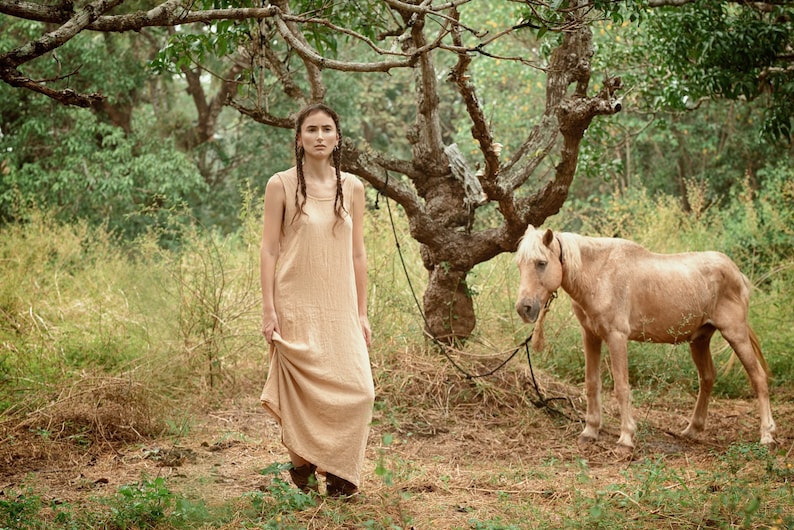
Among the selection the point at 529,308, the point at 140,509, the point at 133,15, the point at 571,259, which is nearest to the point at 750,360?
the point at 571,259

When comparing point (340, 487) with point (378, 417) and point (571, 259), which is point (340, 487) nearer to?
point (378, 417)

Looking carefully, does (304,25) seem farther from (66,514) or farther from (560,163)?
(66,514)

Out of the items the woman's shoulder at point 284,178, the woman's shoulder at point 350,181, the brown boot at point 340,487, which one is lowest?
the brown boot at point 340,487

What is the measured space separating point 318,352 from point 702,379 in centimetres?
357

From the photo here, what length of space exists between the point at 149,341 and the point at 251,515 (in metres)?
3.29

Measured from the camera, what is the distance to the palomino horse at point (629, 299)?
5.78 meters

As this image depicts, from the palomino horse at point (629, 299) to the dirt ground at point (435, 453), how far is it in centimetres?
32

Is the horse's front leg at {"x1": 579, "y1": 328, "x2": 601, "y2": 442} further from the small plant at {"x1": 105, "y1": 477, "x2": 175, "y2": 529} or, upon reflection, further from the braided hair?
the small plant at {"x1": 105, "y1": 477, "x2": 175, "y2": 529}

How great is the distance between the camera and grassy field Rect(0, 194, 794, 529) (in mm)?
4055

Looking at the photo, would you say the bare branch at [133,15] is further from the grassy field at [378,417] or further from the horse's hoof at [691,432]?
the horse's hoof at [691,432]

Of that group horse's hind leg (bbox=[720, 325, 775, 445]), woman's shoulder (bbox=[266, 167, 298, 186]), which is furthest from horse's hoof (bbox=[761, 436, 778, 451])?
woman's shoulder (bbox=[266, 167, 298, 186])

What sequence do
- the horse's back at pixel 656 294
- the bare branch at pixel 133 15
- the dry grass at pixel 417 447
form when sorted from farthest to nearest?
the horse's back at pixel 656 294, the dry grass at pixel 417 447, the bare branch at pixel 133 15

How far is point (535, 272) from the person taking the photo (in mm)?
5738

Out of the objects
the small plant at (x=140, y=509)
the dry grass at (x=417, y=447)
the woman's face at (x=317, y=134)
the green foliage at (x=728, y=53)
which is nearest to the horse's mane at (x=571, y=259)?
the dry grass at (x=417, y=447)
